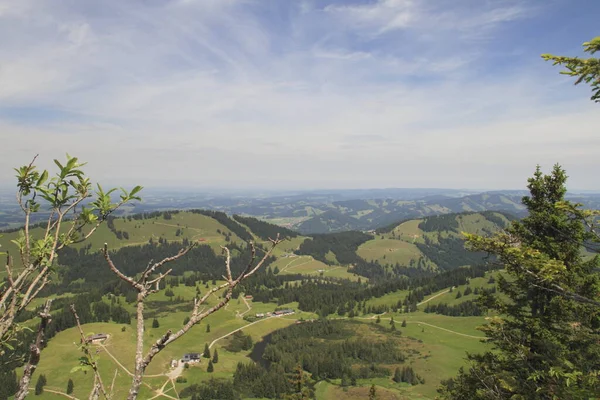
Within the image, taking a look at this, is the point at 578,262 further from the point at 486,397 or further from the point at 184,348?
the point at 184,348

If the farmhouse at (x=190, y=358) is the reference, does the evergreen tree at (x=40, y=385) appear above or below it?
above

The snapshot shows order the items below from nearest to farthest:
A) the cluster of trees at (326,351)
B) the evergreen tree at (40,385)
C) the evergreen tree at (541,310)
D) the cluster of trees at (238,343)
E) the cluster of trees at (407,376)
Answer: the evergreen tree at (541,310) → the evergreen tree at (40,385) → the cluster of trees at (407,376) → the cluster of trees at (326,351) → the cluster of trees at (238,343)

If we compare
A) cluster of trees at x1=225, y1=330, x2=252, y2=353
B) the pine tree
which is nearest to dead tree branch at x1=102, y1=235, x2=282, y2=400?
the pine tree

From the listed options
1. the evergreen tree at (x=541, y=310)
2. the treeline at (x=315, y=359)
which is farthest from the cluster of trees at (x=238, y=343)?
the evergreen tree at (x=541, y=310)

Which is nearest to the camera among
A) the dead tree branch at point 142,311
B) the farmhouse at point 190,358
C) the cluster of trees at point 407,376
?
the dead tree branch at point 142,311

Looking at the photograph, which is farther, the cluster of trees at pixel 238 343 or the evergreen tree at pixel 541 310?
the cluster of trees at pixel 238 343

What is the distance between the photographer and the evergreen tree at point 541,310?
18616 millimetres

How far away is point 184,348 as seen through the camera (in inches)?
5778

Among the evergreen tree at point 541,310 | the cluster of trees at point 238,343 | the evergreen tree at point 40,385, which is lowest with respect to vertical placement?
the cluster of trees at point 238,343

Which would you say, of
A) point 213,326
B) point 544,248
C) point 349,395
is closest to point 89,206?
point 544,248

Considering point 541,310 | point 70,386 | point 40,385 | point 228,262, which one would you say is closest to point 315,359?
point 70,386

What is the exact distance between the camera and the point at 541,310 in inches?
1040

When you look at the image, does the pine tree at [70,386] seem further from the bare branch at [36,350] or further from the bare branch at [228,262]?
the bare branch at [228,262]

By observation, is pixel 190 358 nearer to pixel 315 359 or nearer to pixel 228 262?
pixel 315 359
